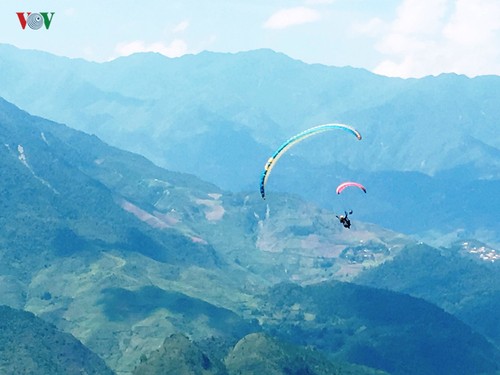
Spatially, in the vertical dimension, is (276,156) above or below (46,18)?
below

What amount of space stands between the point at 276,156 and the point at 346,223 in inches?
609

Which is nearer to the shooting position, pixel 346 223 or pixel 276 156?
pixel 276 156

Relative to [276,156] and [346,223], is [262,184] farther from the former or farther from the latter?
[346,223]

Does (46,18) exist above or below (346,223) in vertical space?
above

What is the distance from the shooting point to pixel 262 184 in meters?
122

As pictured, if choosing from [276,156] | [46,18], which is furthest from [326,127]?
[46,18]

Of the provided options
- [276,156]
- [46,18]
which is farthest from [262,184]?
[46,18]

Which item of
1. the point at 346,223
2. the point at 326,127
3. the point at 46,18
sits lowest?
the point at 346,223

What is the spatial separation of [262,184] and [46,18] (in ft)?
115

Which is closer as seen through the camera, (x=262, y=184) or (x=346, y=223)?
(x=262, y=184)

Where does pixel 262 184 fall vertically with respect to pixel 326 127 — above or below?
below

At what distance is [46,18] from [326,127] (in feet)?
127

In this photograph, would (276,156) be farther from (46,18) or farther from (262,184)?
(46,18)

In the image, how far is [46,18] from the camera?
124 m
